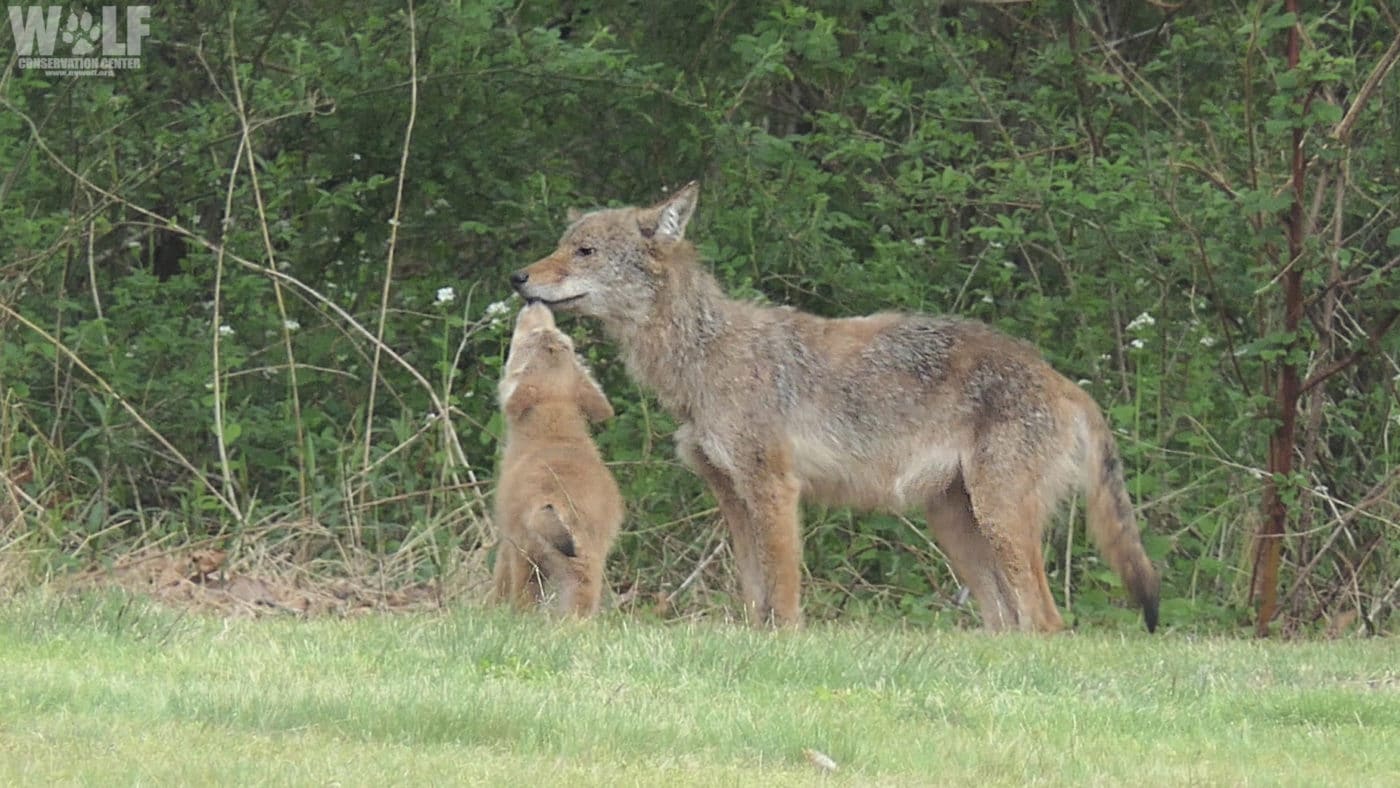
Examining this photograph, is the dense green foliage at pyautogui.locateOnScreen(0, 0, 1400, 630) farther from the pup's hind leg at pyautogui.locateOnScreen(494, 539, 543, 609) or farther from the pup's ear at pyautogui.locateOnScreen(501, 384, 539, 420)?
the pup's hind leg at pyautogui.locateOnScreen(494, 539, 543, 609)

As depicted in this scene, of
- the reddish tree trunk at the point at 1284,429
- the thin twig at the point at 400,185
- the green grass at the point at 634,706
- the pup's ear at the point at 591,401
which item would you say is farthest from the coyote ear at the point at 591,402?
the reddish tree trunk at the point at 1284,429

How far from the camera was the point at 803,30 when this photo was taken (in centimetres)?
A: 1343

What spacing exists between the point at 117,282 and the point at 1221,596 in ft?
25.6

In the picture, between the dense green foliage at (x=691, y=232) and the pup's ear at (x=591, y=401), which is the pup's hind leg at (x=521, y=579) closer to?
the pup's ear at (x=591, y=401)

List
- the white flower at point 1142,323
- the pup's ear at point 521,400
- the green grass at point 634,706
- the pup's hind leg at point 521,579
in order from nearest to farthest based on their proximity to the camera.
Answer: the green grass at point 634,706, the pup's hind leg at point 521,579, the pup's ear at point 521,400, the white flower at point 1142,323

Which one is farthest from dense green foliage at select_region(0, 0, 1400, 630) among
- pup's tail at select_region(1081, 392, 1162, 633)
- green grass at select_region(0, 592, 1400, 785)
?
green grass at select_region(0, 592, 1400, 785)

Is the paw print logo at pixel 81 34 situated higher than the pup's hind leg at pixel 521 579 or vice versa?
the paw print logo at pixel 81 34

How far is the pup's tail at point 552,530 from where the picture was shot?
936cm

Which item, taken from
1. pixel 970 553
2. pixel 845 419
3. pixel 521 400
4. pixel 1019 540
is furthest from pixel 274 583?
pixel 1019 540

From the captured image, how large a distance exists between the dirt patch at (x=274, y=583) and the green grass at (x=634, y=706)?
58.5 inches

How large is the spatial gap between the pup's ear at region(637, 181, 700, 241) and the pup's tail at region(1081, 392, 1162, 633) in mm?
2366

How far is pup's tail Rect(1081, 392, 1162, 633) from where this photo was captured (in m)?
10.9

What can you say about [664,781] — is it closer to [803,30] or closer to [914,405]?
[914,405]

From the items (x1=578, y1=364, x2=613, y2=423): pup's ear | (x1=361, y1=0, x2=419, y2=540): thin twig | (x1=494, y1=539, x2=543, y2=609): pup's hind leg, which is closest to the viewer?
(x1=494, y1=539, x2=543, y2=609): pup's hind leg
